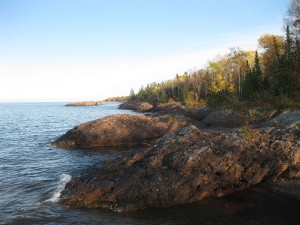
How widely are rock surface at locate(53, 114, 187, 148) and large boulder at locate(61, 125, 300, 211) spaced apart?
577 inches

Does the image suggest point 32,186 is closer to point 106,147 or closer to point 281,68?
point 106,147

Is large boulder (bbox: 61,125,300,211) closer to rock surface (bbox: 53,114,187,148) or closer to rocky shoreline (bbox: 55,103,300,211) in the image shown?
rocky shoreline (bbox: 55,103,300,211)

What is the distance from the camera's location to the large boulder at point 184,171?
48.3 ft

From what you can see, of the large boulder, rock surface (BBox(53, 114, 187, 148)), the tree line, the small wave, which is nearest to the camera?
the large boulder

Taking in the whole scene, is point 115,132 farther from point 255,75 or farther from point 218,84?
point 218,84

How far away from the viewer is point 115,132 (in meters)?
33.2

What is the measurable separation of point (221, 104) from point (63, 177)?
33.1 m

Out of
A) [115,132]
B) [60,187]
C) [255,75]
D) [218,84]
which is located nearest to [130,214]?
[60,187]

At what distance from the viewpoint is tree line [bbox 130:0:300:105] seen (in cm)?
4759

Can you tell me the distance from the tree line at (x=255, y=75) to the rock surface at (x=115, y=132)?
63.6 feet

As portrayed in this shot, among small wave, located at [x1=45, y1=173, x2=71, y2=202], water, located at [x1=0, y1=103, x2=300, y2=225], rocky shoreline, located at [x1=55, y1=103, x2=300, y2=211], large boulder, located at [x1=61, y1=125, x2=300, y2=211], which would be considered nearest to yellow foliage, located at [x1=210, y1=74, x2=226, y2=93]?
rocky shoreline, located at [x1=55, y1=103, x2=300, y2=211]

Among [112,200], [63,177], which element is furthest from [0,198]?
[112,200]

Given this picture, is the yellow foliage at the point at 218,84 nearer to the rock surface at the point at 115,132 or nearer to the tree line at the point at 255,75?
the tree line at the point at 255,75

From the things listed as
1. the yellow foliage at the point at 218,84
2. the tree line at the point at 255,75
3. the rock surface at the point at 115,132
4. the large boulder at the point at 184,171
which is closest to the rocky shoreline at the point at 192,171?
A: the large boulder at the point at 184,171
